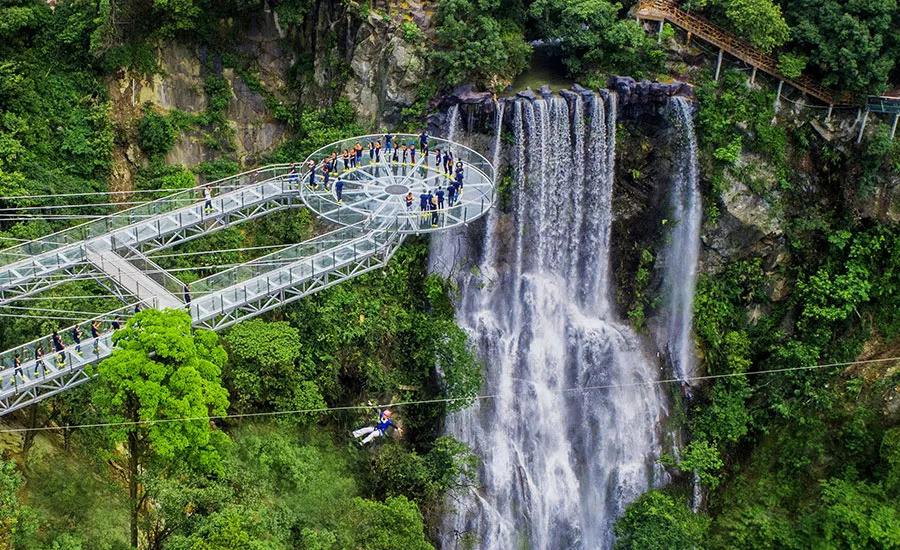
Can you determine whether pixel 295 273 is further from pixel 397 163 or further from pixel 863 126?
pixel 863 126

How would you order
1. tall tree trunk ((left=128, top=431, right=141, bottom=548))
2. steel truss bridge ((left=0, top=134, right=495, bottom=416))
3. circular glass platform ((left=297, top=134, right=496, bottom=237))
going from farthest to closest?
circular glass platform ((left=297, top=134, right=496, bottom=237)) < steel truss bridge ((left=0, top=134, right=495, bottom=416)) < tall tree trunk ((left=128, top=431, right=141, bottom=548))

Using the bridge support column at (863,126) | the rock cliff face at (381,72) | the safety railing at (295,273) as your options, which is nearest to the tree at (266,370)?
the safety railing at (295,273)

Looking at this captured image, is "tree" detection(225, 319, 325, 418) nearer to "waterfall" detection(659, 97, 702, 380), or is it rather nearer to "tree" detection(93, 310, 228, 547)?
"tree" detection(93, 310, 228, 547)

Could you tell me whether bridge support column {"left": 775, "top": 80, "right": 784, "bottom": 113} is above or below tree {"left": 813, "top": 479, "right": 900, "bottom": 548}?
above

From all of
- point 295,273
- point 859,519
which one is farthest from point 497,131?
point 859,519

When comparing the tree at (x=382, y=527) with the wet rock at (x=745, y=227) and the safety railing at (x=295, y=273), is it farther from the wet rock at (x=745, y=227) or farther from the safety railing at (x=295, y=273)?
the wet rock at (x=745, y=227)

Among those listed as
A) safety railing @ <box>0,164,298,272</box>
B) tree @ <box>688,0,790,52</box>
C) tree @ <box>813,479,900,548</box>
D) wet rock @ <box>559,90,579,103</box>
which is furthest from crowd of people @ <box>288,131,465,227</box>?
tree @ <box>813,479,900,548</box>

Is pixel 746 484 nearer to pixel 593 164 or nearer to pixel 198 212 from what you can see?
pixel 593 164
